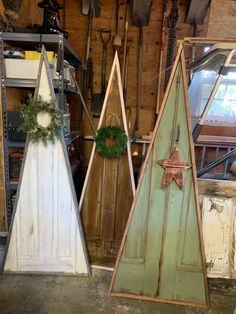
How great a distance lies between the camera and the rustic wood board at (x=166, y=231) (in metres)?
1.60

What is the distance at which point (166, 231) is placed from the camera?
66.6 inches

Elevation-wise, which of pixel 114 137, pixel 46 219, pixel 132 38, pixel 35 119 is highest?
pixel 132 38

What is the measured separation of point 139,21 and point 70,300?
8.71ft

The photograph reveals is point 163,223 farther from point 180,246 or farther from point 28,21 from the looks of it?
point 28,21

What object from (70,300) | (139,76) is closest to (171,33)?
(139,76)

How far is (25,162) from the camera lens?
70.7 inches

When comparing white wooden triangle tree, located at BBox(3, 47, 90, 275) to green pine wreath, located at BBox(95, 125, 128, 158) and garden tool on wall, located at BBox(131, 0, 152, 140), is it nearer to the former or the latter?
green pine wreath, located at BBox(95, 125, 128, 158)

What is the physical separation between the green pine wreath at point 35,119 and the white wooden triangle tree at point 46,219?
0.21 ft

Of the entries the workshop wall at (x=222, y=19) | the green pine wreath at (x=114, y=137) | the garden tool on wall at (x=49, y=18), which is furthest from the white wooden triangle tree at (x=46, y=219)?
the workshop wall at (x=222, y=19)

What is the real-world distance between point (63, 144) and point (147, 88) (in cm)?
151

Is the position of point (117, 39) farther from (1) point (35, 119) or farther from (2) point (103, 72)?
(1) point (35, 119)

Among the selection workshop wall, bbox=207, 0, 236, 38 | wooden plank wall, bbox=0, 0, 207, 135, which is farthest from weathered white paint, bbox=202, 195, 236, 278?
workshop wall, bbox=207, 0, 236, 38

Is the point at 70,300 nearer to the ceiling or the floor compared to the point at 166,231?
nearer to the floor

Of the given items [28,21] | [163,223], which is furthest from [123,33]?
[163,223]
